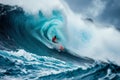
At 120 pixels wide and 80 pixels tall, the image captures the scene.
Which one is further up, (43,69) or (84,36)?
(84,36)

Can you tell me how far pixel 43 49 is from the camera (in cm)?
1264

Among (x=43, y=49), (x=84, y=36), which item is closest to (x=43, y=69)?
(x=43, y=49)

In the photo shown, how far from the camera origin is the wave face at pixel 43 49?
9.47 m

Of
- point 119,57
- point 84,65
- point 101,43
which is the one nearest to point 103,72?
point 84,65

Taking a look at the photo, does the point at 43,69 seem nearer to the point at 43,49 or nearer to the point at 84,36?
the point at 43,49

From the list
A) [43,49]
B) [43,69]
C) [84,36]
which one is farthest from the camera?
[84,36]

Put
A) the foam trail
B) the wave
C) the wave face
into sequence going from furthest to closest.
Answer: the foam trail
the wave face
the wave

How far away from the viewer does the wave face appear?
947 centimetres

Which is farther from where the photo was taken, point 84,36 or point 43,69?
point 84,36

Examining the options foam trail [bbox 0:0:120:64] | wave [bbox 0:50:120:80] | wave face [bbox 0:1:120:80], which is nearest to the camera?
wave [bbox 0:50:120:80]

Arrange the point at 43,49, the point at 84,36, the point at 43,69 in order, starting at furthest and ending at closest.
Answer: the point at 84,36, the point at 43,49, the point at 43,69

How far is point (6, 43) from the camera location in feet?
37.1

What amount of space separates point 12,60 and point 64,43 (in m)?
6.01

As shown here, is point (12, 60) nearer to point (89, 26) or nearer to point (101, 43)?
point (101, 43)
